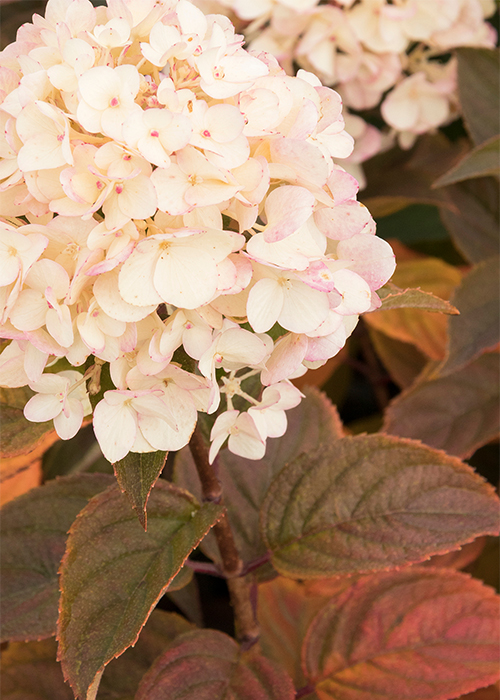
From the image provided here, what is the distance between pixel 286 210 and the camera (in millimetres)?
306

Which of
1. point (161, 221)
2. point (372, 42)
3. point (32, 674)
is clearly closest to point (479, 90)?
point (372, 42)

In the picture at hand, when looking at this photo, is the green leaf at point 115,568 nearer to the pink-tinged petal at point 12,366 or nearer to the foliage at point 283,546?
the foliage at point 283,546

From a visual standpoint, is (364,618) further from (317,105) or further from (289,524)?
(317,105)

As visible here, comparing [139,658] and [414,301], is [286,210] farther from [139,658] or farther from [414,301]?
[139,658]

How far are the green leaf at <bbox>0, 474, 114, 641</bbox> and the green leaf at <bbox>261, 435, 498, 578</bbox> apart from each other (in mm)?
154

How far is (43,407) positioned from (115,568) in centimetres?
14

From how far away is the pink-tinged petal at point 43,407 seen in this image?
35 centimetres

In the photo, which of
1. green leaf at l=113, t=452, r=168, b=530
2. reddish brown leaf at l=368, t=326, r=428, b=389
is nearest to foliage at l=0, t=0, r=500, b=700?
green leaf at l=113, t=452, r=168, b=530

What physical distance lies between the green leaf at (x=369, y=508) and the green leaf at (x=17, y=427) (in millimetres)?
186

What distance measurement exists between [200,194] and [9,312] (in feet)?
0.35

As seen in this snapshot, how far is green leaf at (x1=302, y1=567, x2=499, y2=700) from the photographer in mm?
536

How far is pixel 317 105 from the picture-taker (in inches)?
13.6

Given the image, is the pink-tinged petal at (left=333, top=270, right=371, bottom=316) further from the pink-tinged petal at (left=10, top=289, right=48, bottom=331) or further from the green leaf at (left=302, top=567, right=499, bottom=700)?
the green leaf at (left=302, top=567, right=499, bottom=700)

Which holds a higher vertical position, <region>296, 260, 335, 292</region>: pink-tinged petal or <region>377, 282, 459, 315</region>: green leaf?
<region>296, 260, 335, 292</region>: pink-tinged petal
